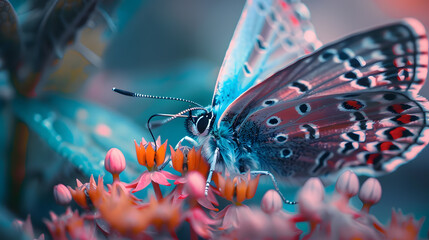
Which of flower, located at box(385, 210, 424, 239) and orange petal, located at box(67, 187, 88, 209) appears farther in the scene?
orange petal, located at box(67, 187, 88, 209)

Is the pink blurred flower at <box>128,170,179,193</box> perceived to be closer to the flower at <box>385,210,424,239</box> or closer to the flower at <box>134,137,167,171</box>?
the flower at <box>134,137,167,171</box>

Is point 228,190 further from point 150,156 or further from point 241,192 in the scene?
point 150,156

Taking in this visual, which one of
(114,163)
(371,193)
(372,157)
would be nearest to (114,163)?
(114,163)

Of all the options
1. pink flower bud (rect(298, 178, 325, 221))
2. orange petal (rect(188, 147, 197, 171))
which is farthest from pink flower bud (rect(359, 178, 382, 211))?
orange petal (rect(188, 147, 197, 171))

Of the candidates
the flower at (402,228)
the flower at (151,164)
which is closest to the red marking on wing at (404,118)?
the flower at (402,228)

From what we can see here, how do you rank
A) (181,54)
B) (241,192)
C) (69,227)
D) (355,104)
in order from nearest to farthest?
1. (69,227)
2. (241,192)
3. (355,104)
4. (181,54)

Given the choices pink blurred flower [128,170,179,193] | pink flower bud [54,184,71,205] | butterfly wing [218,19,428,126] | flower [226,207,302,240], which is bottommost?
pink flower bud [54,184,71,205]

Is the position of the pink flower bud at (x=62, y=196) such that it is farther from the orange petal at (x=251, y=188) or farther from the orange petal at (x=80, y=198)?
the orange petal at (x=251, y=188)
